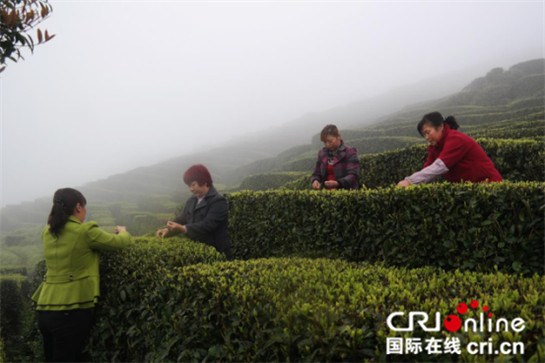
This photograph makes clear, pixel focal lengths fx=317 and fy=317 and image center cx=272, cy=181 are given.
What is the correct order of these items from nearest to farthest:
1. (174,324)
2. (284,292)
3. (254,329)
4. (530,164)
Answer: (254,329) < (284,292) < (174,324) < (530,164)

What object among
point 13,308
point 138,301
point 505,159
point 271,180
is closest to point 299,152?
point 271,180

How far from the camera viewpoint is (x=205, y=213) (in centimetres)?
566

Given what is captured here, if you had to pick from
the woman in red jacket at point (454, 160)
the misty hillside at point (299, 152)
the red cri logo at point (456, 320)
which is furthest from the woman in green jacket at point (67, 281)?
the misty hillside at point (299, 152)

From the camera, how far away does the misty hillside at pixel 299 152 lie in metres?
22.1

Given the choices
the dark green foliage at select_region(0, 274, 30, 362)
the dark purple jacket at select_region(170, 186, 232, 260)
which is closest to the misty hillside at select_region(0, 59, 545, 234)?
the dark green foliage at select_region(0, 274, 30, 362)

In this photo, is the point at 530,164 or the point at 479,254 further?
the point at 530,164

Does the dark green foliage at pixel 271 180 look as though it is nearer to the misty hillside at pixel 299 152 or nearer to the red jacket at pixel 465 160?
the misty hillside at pixel 299 152

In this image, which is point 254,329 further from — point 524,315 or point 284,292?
point 524,315

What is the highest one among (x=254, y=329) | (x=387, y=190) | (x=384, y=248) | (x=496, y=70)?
(x=496, y=70)

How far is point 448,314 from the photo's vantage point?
7.45 feet

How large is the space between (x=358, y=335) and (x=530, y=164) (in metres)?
8.86

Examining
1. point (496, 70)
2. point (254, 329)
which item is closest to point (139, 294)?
point (254, 329)

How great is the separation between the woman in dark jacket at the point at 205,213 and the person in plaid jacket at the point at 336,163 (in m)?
2.20

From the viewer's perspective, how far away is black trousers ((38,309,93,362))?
3.95 m
